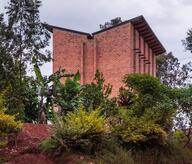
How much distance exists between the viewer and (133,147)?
11492 millimetres

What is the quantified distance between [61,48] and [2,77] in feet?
37.1

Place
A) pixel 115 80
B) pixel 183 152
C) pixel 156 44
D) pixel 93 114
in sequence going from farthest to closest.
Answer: pixel 156 44, pixel 115 80, pixel 183 152, pixel 93 114

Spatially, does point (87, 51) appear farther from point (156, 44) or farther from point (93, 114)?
point (93, 114)

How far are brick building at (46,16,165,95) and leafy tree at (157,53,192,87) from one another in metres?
7.73

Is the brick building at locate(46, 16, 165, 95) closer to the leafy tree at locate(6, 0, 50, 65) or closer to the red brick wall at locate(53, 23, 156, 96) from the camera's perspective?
the red brick wall at locate(53, 23, 156, 96)

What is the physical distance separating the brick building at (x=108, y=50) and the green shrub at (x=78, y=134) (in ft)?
48.5

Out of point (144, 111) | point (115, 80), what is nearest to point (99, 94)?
point (144, 111)

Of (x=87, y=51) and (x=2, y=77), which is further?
(x=87, y=51)

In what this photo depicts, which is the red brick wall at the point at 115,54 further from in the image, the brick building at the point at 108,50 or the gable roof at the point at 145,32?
the gable roof at the point at 145,32

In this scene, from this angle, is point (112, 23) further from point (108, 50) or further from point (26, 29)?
point (26, 29)

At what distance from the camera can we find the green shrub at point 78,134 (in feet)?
33.9

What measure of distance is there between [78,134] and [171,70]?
27430 mm

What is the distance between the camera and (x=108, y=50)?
26484 mm

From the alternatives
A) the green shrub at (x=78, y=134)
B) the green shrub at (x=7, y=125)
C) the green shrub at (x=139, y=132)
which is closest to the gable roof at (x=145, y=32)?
the green shrub at (x=139, y=132)
